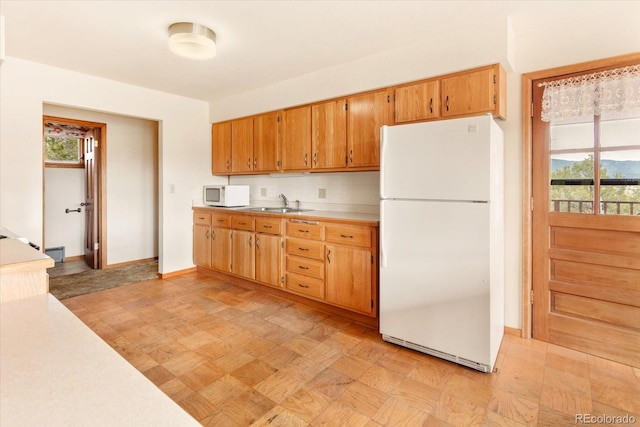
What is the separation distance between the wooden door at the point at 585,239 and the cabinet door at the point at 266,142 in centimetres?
253

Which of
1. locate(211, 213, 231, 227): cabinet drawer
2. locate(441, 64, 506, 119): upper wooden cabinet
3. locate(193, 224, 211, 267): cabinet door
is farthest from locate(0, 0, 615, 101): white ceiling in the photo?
locate(193, 224, 211, 267): cabinet door

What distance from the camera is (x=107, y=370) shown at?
74cm

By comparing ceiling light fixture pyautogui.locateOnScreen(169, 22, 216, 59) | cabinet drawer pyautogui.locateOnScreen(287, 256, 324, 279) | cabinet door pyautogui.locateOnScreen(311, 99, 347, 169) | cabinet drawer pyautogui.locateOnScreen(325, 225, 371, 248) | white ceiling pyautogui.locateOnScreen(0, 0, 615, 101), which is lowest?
cabinet drawer pyautogui.locateOnScreen(287, 256, 324, 279)

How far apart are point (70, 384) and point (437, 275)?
6.79 ft

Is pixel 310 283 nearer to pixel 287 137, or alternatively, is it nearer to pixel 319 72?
pixel 287 137

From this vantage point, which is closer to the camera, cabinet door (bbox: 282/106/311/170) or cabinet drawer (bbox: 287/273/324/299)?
cabinet drawer (bbox: 287/273/324/299)

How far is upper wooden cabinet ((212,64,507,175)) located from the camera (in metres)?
2.52

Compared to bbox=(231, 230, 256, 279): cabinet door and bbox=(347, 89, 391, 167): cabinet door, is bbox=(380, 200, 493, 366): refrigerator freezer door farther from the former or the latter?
bbox=(231, 230, 256, 279): cabinet door

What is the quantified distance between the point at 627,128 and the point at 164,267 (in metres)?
4.79

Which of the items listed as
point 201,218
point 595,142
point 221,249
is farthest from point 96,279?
point 595,142

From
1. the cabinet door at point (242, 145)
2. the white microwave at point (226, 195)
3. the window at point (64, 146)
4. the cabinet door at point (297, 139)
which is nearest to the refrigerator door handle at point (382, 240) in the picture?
the cabinet door at point (297, 139)

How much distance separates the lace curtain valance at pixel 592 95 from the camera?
2.18 meters

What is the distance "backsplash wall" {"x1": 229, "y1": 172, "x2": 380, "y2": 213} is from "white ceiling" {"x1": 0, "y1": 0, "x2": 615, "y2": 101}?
1.17 m

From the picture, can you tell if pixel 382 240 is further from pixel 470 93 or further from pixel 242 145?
pixel 242 145
